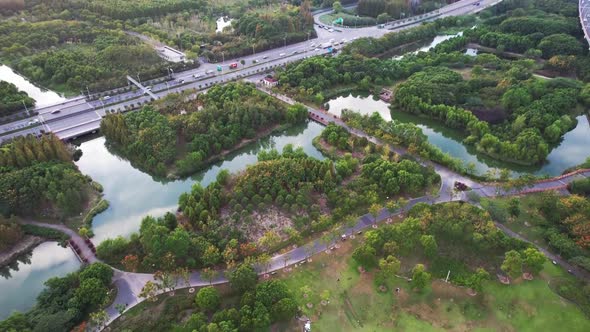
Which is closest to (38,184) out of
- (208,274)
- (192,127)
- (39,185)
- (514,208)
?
(39,185)

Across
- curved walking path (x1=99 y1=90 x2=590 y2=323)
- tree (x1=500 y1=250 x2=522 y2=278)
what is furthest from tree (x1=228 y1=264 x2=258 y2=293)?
tree (x1=500 y1=250 x2=522 y2=278)

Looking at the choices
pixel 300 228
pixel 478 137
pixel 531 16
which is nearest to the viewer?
pixel 300 228

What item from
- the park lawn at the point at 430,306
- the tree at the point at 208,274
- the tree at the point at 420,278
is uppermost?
the tree at the point at 208,274

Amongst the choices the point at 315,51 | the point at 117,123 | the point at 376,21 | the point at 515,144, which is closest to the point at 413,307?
the point at 515,144

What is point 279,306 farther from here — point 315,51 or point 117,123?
point 315,51

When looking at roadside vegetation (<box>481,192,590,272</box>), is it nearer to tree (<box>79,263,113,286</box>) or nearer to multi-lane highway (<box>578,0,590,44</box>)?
tree (<box>79,263,113,286</box>)

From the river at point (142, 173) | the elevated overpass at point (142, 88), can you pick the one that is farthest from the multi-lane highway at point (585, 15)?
the elevated overpass at point (142, 88)

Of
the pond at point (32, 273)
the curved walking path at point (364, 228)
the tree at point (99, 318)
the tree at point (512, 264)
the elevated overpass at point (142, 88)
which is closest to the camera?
the tree at point (99, 318)

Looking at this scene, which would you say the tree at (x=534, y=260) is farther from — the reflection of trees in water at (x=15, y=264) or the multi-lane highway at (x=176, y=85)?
the multi-lane highway at (x=176, y=85)
